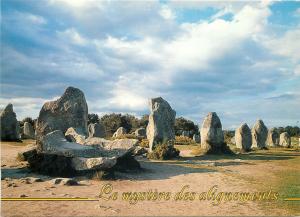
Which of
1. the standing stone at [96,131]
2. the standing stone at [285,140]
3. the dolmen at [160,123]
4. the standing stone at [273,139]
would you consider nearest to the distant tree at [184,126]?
the standing stone at [273,139]

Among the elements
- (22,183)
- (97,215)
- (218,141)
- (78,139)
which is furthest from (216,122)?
(97,215)

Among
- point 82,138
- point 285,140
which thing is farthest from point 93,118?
point 82,138

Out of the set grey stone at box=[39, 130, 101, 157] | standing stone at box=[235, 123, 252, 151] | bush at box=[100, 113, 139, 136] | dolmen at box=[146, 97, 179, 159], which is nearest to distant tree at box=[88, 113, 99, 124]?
bush at box=[100, 113, 139, 136]

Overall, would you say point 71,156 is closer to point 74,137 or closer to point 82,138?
point 82,138

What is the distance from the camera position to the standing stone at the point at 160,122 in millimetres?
25484

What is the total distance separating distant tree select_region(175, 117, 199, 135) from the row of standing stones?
82.9ft

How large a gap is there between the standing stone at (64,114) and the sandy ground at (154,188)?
2597 millimetres

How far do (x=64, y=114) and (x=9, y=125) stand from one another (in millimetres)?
12845

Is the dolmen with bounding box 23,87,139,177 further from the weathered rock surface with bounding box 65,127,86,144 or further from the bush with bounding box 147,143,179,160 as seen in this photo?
the bush with bounding box 147,143,179,160

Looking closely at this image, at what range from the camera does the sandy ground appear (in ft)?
31.3

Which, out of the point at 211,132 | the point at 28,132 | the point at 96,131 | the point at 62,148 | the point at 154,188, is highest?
the point at 28,132

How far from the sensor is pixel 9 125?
31.7 metres

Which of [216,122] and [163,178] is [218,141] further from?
[163,178]

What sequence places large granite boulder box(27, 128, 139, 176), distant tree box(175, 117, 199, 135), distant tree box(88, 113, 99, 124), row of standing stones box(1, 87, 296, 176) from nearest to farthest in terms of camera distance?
large granite boulder box(27, 128, 139, 176)
row of standing stones box(1, 87, 296, 176)
distant tree box(175, 117, 199, 135)
distant tree box(88, 113, 99, 124)
